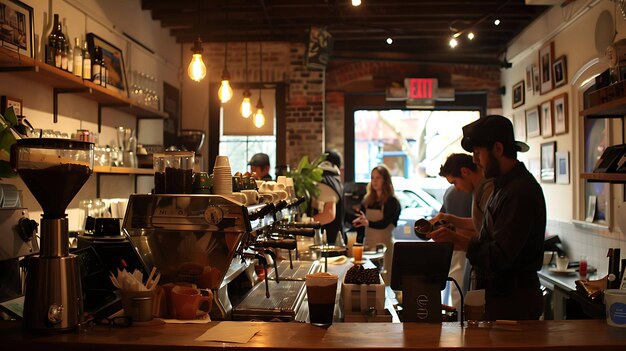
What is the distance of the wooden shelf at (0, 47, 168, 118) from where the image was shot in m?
3.59

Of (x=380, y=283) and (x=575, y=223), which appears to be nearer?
(x=380, y=283)

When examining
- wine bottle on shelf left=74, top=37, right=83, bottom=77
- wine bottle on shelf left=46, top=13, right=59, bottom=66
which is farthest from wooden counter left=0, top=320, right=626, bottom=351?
wine bottle on shelf left=74, top=37, right=83, bottom=77

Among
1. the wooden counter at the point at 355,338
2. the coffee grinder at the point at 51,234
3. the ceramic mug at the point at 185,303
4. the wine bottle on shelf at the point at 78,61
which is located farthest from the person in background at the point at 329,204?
the coffee grinder at the point at 51,234

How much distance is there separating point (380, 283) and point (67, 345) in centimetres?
140

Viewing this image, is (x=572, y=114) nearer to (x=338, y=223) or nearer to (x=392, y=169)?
(x=338, y=223)

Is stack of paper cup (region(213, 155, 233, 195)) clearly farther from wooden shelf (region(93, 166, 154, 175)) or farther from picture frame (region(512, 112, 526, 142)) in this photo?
picture frame (region(512, 112, 526, 142))

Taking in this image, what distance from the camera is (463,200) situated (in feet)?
17.6

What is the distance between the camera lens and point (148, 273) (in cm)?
248

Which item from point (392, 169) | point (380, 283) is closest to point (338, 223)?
point (392, 169)

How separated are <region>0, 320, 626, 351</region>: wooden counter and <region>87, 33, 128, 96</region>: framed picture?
3.46 meters

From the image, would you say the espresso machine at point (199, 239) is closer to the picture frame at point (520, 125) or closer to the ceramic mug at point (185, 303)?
the ceramic mug at point (185, 303)

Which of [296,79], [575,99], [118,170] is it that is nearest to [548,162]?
[575,99]

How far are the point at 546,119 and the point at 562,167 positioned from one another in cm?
66

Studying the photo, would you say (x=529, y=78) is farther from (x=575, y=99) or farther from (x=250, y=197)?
(x=250, y=197)
